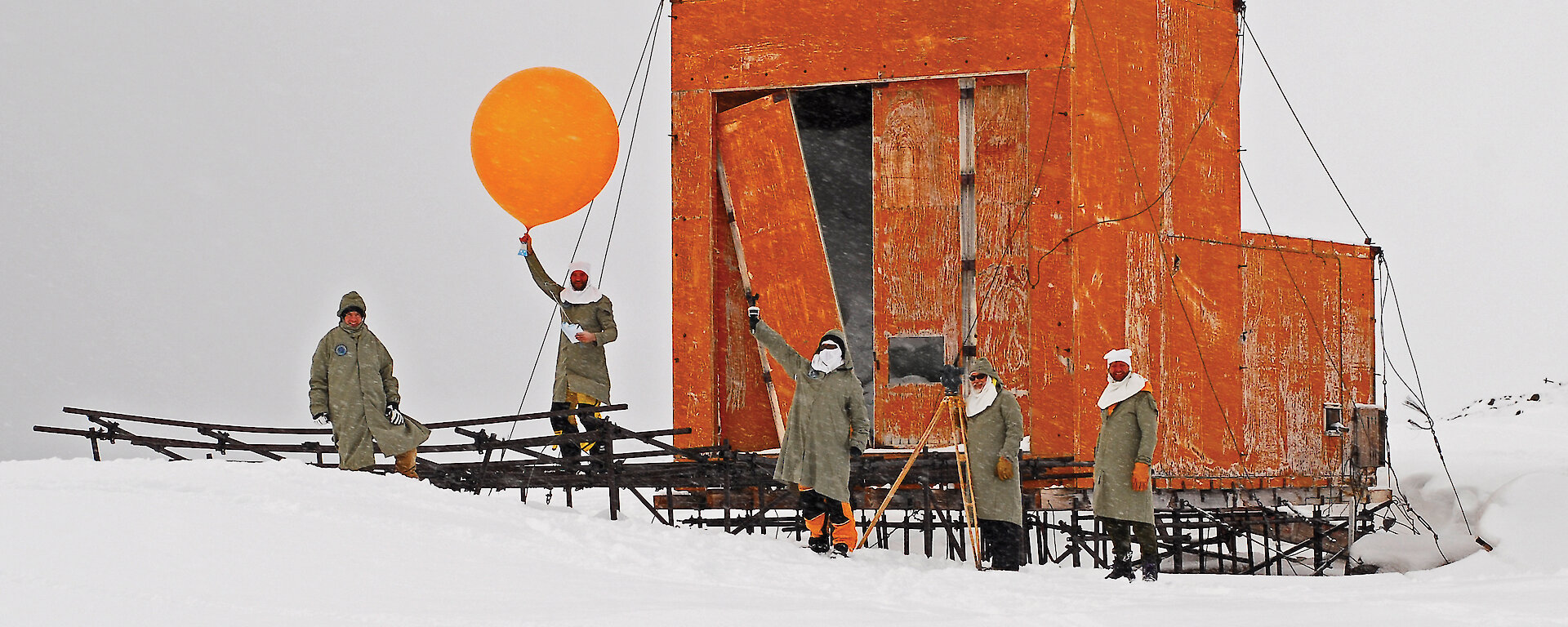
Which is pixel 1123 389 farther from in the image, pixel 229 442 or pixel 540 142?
pixel 229 442

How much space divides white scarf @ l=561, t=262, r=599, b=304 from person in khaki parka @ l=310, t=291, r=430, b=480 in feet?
6.95

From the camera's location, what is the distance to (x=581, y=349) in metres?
11.8

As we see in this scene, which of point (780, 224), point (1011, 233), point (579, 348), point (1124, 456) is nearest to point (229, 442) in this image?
point (579, 348)

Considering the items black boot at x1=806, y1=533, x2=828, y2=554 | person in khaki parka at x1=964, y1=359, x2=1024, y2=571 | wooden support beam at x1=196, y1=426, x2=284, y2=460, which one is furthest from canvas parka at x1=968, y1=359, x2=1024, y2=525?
wooden support beam at x1=196, y1=426, x2=284, y2=460

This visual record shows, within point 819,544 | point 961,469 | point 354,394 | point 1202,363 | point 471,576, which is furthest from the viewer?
point 1202,363

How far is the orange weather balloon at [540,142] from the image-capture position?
1042 centimetres

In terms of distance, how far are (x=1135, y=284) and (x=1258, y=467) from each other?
2342mm

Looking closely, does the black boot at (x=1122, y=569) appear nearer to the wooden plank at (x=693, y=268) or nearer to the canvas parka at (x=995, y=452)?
the canvas parka at (x=995, y=452)

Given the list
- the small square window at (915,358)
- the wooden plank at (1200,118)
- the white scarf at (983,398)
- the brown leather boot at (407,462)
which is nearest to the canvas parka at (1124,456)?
the white scarf at (983,398)

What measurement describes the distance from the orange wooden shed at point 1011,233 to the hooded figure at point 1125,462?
196cm

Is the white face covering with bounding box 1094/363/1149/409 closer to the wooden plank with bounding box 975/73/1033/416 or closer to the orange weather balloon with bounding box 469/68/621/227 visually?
the wooden plank with bounding box 975/73/1033/416

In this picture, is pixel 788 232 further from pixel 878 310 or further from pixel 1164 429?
pixel 1164 429

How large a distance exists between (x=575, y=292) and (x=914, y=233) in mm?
3312

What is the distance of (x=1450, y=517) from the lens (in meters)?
13.1
